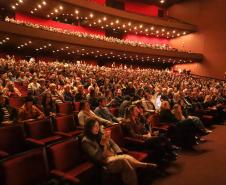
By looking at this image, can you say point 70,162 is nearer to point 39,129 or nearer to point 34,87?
point 39,129

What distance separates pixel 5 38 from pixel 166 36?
18.2 m

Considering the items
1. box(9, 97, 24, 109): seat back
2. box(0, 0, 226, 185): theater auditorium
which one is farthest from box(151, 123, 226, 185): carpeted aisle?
box(9, 97, 24, 109): seat back

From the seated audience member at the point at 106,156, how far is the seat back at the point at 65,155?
110 mm

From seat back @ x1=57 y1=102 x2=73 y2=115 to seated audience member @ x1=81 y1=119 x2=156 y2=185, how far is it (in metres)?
2.58

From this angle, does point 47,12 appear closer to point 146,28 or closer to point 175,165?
point 146,28

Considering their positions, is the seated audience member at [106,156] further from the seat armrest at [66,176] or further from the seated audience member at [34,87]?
the seated audience member at [34,87]

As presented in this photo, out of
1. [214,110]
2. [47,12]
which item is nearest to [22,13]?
[47,12]

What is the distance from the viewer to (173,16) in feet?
92.0

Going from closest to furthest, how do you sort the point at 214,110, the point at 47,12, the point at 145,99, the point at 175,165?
the point at 175,165, the point at 145,99, the point at 214,110, the point at 47,12

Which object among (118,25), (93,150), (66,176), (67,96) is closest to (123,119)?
(93,150)

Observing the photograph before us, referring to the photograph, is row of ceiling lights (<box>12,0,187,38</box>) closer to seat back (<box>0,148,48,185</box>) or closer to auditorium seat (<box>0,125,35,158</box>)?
auditorium seat (<box>0,125,35,158</box>)

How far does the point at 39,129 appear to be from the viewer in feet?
12.3

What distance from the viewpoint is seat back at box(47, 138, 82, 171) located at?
2670mm

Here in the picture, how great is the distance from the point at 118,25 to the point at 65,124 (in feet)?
69.5
